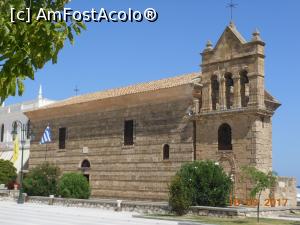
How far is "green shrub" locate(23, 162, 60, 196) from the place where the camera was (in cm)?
3170

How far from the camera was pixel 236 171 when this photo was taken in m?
23.8

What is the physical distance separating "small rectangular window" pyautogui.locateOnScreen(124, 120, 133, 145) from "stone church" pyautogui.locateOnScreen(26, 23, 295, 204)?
0.06 meters

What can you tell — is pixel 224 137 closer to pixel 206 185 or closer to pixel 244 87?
pixel 244 87

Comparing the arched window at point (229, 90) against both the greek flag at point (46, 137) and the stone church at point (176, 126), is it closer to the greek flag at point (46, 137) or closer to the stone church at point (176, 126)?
the stone church at point (176, 126)

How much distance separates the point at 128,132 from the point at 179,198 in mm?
8995

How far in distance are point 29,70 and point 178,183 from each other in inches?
660

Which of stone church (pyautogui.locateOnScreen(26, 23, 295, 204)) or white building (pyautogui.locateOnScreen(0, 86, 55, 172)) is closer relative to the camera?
stone church (pyautogui.locateOnScreen(26, 23, 295, 204))

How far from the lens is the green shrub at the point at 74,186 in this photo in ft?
96.2

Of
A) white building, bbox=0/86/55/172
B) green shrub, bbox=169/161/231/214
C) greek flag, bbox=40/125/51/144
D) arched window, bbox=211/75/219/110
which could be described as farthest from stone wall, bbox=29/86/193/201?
white building, bbox=0/86/55/172

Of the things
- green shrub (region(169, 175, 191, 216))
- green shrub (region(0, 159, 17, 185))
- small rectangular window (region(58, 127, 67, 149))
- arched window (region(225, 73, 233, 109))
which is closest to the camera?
green shrub (region(169, 175, 191, 216))

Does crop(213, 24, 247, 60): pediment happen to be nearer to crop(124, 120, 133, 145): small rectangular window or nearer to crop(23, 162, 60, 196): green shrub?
crop(124, 120, 133, 145): small rectangular window

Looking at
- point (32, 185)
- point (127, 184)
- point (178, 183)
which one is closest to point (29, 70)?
point (178, 183)

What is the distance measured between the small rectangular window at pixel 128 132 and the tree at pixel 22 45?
23697 mm

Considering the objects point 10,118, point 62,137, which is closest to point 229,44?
point 62,137
